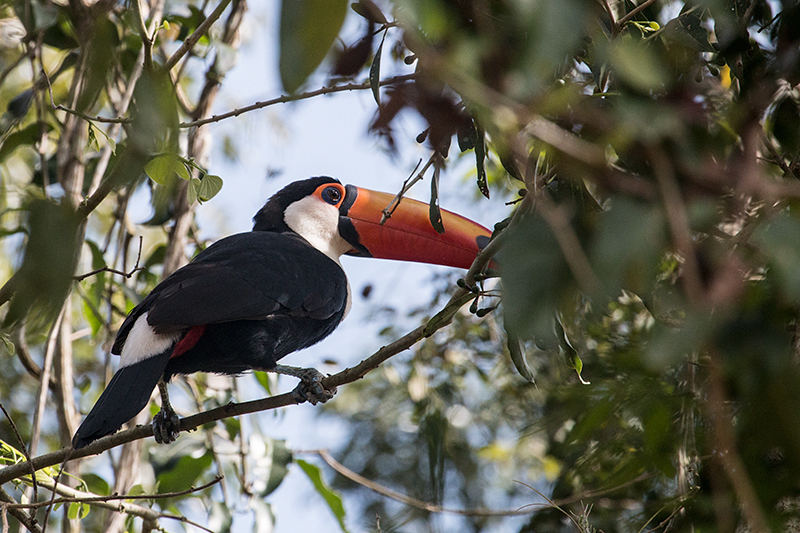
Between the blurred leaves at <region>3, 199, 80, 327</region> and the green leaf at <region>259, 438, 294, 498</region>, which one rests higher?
the green leaf at <region>259, 438, 294, 498</region>

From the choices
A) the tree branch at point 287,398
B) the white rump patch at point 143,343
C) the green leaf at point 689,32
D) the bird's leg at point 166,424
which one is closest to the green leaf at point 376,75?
the tree branch at point 287,398

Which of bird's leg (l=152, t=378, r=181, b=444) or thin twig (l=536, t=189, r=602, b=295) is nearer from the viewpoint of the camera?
thin twig (l=536, t=189, r=602, b=295)

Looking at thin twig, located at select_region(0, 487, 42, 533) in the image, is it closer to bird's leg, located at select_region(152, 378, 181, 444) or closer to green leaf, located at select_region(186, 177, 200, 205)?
bird's leg, located at select_region(152, 378, 181, 444)

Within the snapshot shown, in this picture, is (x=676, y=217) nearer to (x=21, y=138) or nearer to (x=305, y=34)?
(x=305, y=34)

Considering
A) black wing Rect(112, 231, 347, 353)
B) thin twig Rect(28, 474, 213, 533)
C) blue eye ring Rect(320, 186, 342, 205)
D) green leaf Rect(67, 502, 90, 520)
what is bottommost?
thin twig Rect(28, 474, 213, 533)

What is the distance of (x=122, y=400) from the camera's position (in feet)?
7.78

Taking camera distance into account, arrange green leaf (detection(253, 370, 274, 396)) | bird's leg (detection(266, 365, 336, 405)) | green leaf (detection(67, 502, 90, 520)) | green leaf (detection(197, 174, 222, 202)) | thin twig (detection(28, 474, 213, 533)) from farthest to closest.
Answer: green leaf (detection(253, 370, 274, 396)) → bird's leg (detection(266, 365, 336, 405)) → green leaf (detection(67, 502, 90, 520)) → thin twig (detection(28, 474, 213, 533)) → green leaf (detection(197, 174, 222, 202))

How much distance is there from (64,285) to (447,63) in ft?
1.55

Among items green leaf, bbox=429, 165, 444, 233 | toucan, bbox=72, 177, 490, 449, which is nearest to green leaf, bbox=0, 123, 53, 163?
toucan, bbox=72, 177, 490, 449

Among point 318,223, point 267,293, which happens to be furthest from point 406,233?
point 267,293

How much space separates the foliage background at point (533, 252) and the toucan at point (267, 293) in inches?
9.0

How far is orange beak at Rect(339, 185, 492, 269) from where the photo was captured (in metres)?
3.49

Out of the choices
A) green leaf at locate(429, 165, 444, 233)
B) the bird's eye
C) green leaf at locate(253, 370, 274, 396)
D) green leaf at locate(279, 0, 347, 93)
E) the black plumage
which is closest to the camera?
green leaf at locate(279, 0, 347, 93)

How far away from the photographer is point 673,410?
6.96ft
